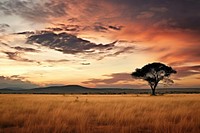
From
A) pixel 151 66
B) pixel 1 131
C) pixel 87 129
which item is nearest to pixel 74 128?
pixel 87 129

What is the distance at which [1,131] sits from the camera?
8969mm

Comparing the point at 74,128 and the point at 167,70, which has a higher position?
the point at 167,70

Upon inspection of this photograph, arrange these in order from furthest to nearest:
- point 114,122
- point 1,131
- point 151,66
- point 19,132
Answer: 1. point 151,66
2. point 114,122
3. point 1,131
4. point 19,132

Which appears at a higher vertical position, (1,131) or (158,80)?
(158,80)

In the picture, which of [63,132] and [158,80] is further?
[158,80]

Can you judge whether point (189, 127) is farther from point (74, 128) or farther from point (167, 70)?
point (167, 70)

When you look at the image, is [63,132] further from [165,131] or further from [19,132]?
[165,131]

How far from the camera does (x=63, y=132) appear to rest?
28.2 ft

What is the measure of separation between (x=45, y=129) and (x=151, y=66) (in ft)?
213

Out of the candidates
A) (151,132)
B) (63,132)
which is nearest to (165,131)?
(151,132)

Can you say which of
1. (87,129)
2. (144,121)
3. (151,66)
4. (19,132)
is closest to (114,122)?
(144,121)

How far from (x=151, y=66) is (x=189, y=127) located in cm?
6329

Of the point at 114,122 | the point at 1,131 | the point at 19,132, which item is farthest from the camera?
the point at 114,122

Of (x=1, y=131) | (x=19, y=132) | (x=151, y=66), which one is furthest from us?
(x=151, y=66)
